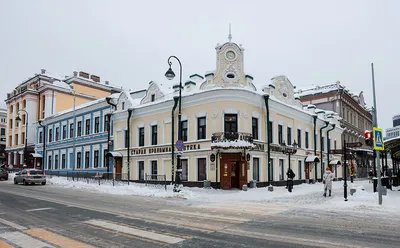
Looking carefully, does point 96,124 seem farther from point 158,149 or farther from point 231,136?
point 231,136

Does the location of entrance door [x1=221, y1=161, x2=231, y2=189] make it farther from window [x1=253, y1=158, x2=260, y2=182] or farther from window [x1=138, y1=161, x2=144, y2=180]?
window [x1=138, y1=161, x2=144, y2=180]

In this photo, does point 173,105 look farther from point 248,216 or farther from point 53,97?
point 53,97

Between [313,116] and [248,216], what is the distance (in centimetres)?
2550

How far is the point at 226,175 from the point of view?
2423 centimetres

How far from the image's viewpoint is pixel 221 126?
2511 cm

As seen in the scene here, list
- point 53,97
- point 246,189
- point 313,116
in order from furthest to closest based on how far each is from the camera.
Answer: point 53,97 < point 313,116 < point 246,189

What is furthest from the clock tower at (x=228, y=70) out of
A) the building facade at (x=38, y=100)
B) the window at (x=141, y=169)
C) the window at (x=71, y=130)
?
the building facade at (x=38, y=100)

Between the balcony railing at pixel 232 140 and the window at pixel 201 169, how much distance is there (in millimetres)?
2297

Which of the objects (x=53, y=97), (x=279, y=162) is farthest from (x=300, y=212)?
(x=53, y=97)

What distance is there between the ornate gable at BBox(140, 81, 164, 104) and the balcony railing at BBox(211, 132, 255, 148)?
835 cm

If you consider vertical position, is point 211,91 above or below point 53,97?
below

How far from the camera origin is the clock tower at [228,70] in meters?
25.7

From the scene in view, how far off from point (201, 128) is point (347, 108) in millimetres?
30965

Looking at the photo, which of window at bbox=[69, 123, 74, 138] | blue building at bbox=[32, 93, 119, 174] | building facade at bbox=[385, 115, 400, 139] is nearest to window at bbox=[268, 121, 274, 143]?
blue building at bbox=[32, 93, 119, 174]
